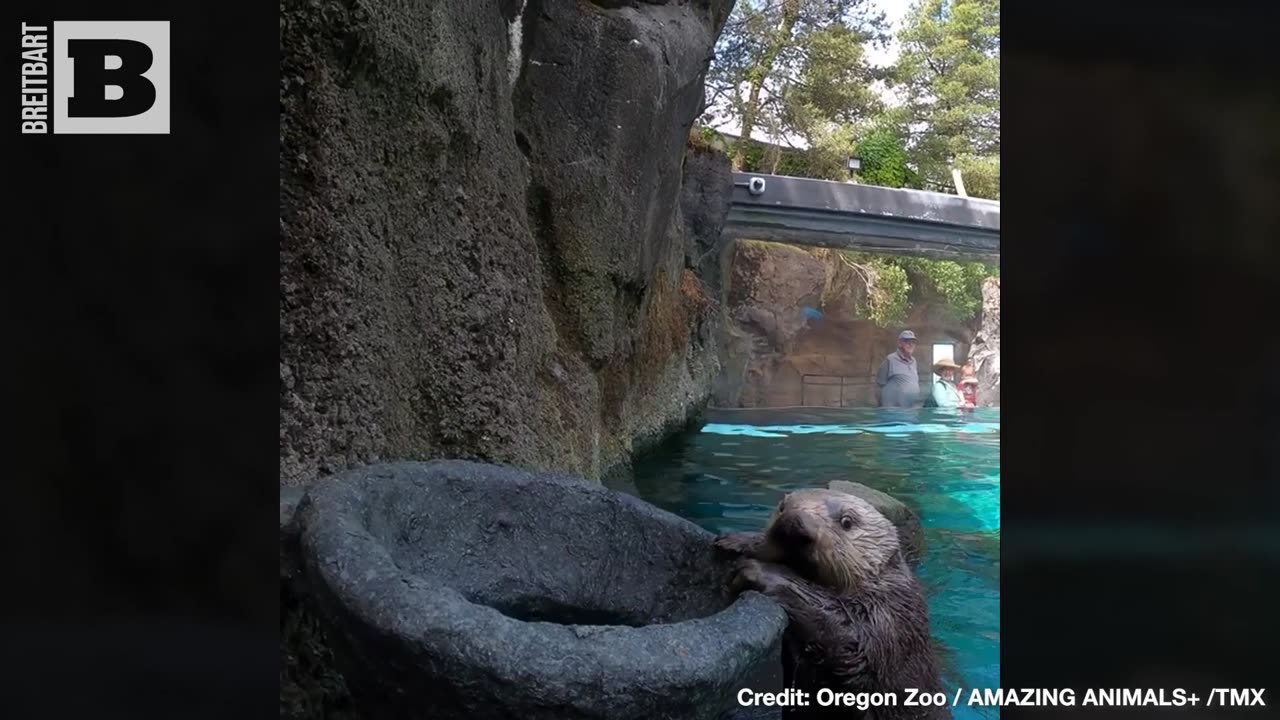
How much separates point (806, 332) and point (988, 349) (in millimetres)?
3999

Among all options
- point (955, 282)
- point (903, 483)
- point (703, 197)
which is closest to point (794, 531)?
point (903, 483)

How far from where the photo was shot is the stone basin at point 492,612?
96 centimetres

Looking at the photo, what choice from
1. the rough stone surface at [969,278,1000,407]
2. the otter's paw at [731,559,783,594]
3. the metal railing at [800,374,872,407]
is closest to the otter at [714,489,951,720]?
the otter's paw at [731,559,783,594]

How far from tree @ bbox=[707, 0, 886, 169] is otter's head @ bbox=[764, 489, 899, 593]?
11.9 m

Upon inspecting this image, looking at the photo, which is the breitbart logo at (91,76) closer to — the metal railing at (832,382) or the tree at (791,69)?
the tree at (791,69)

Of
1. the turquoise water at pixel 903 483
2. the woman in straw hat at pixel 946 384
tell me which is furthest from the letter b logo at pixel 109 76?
the woman in straw hat at pixel 946 384

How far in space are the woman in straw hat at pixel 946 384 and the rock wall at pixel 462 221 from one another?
13140mm

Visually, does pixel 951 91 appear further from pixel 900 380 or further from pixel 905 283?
pixel 900 380

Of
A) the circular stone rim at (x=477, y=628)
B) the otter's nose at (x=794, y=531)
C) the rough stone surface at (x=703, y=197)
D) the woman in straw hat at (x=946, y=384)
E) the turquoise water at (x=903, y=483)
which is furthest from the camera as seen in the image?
the woman in straw hat at (x=946, y=384)

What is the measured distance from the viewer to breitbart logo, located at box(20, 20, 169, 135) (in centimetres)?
135

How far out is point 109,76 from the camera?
137 cm

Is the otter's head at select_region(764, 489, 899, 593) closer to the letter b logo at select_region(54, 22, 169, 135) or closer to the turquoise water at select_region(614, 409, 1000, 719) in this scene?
the turquoise water at select_region(614, 409, 1000, 719)

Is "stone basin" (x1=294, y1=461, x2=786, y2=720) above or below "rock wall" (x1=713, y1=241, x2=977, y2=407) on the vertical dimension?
below
